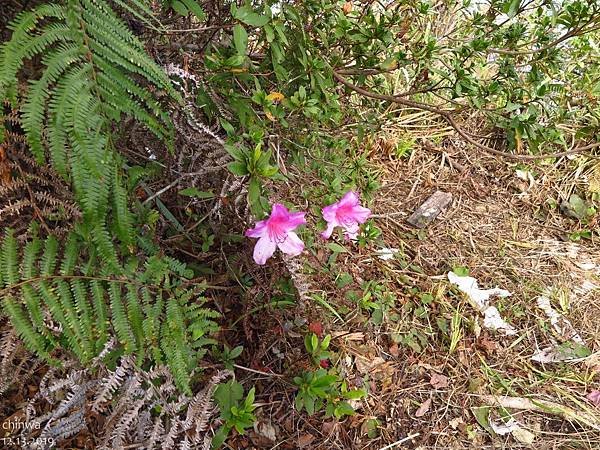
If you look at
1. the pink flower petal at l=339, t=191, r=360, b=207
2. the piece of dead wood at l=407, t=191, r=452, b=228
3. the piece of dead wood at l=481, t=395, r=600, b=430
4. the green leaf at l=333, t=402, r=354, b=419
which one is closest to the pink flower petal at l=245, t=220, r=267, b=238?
the pink flower petal at l=339, t=191, r=360, b=207

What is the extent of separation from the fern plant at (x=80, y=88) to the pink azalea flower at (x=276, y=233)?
41 cm

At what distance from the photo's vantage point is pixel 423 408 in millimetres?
2070

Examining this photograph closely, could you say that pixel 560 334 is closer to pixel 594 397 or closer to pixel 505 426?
pixel 594 397

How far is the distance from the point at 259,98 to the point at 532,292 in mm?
1673

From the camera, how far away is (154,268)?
1.46m

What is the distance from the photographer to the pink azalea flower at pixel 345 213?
5.36 ft

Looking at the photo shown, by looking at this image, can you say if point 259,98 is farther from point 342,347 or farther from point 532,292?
point 532,292

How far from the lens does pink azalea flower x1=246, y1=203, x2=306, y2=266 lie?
147 centimetres

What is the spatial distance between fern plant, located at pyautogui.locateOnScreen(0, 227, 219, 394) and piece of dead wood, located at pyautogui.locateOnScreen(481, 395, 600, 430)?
1.24m

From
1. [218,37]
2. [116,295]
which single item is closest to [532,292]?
[218,37]

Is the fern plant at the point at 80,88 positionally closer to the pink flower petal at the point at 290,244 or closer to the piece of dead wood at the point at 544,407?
the pink flower petal at the point at 290,244

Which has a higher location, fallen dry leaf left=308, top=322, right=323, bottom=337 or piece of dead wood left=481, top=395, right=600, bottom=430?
fallen dry leaf left=308, top=322, right=323, bottom=337

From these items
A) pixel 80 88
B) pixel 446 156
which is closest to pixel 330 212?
pixel 80 88

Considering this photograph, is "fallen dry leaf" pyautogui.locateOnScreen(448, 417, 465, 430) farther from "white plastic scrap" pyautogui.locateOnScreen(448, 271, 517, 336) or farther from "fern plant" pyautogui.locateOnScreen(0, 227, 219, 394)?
"fern plant" pyautogui.locateOnScreen(0, 227, 219, 394)
